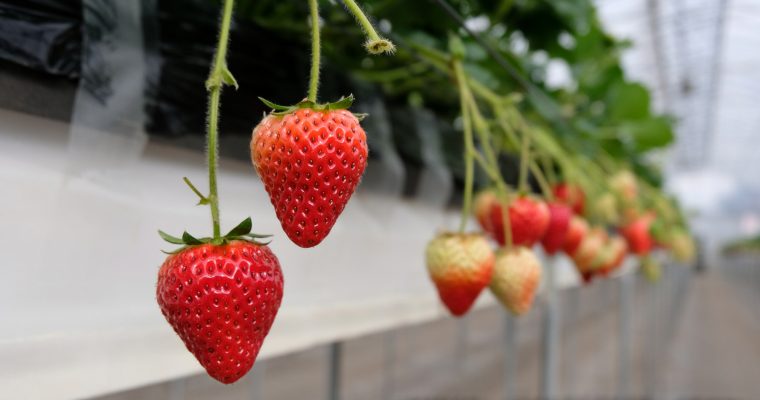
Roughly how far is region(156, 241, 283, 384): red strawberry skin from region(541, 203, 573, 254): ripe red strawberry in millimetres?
547

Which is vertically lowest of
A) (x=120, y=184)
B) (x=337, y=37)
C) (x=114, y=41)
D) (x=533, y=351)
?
(x=533, y=351)

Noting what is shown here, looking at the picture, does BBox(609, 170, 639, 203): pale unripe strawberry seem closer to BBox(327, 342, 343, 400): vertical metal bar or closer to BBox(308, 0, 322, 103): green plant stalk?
BBox(327, 342, 343, 400): vertical metal bar

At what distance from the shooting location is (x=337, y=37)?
2.98 feet

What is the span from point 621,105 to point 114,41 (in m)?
1.38

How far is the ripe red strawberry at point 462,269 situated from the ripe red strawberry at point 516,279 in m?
0.07

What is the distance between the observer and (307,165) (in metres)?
0.34

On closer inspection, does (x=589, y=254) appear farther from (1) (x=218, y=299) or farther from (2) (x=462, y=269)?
(1) (x=218, y=299)

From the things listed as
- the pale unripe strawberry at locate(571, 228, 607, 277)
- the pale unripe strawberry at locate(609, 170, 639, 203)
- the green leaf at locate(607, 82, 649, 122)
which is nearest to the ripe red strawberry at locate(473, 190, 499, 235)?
the pale unripe strawberry at locate(571, 228, 607, 277)

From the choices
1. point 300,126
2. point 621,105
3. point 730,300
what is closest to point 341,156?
point 300,126

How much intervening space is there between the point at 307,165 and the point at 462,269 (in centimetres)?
28

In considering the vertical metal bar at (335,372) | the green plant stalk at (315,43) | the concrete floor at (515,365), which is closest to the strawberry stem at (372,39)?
the green plant stalk at (315,43)

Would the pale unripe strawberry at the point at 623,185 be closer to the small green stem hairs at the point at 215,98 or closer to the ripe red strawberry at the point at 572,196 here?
the ripe red strawberry at the point at 572,196

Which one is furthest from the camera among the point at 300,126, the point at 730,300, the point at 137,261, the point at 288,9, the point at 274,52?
the point at 730,300

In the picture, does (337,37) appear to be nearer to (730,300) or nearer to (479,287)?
(479,287)
